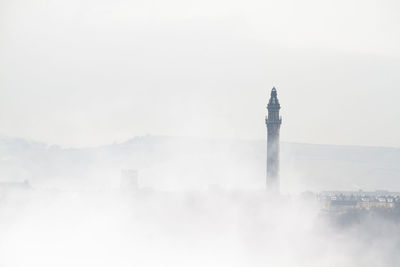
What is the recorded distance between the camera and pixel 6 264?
8850cm

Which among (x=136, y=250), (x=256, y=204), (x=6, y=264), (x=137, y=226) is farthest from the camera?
(x=256, y=204)

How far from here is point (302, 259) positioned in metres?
90.2

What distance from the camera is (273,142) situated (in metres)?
121

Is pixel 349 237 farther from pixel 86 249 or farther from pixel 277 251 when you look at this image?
pixel 86 249

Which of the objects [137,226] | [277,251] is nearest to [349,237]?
[277,251]

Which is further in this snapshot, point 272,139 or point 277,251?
point 272,139

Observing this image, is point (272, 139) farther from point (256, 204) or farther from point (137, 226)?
point (137, 226)

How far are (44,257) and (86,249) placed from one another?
614 cm

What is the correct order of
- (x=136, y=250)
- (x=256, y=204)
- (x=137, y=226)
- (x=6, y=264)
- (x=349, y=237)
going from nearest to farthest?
(x=6, y=264) < (x=136, y=250) < (x=349, y=237) < (x=137, y=226) < (x=256, y=204)

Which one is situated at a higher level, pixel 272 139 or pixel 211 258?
pixel 272 139

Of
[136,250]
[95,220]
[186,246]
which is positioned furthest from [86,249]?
[95,220]

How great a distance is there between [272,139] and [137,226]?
24.7 metres

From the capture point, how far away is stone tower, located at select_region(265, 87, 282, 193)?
120m

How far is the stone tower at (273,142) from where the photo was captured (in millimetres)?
119500
